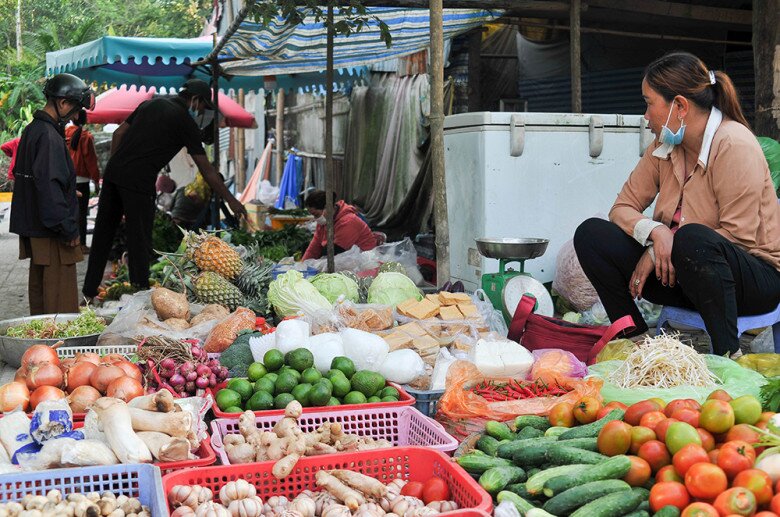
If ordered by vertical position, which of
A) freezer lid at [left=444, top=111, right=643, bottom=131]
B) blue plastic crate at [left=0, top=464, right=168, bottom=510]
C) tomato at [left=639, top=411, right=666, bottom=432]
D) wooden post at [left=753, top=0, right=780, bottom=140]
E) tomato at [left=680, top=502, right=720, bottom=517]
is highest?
wooden post at [left=753, top=0, right=780, bottom=140]

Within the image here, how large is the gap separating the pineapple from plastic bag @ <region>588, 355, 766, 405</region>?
2822 mm

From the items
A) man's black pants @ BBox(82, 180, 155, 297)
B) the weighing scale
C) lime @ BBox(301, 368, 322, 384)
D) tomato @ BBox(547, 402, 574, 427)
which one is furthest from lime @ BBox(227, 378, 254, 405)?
man's black pants @ BBox(82, 180, 155, 297)

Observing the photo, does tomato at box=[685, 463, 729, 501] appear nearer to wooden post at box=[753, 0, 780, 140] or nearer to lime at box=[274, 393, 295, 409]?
lime at box=[274, 393, 295, 409]

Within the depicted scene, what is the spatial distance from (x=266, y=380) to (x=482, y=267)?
2.38 m

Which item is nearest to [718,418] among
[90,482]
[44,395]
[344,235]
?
[90,482]

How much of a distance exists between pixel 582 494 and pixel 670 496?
0.23 meters

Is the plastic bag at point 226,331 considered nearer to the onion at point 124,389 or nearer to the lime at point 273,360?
the lime at point 273,360

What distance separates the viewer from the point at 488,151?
5230 mm

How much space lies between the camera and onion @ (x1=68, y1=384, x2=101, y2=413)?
9.78ft

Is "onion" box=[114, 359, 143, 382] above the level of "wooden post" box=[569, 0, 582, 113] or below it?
below

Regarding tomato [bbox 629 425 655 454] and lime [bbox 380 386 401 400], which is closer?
tomato [bbox 629 425 655 454]

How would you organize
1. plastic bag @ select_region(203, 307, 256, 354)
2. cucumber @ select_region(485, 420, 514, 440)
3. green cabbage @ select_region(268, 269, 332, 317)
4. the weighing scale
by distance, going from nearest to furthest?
cucumber @ select_region(485, 420, 514, 440)
plastic bag @ select_region(203, 307, 256, 354)
the weighing scale
green cabbage @ select_region(268, 269, 332, 317)

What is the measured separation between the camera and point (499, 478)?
7.70ft

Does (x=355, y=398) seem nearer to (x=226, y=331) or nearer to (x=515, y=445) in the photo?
(x=515, y=445)
